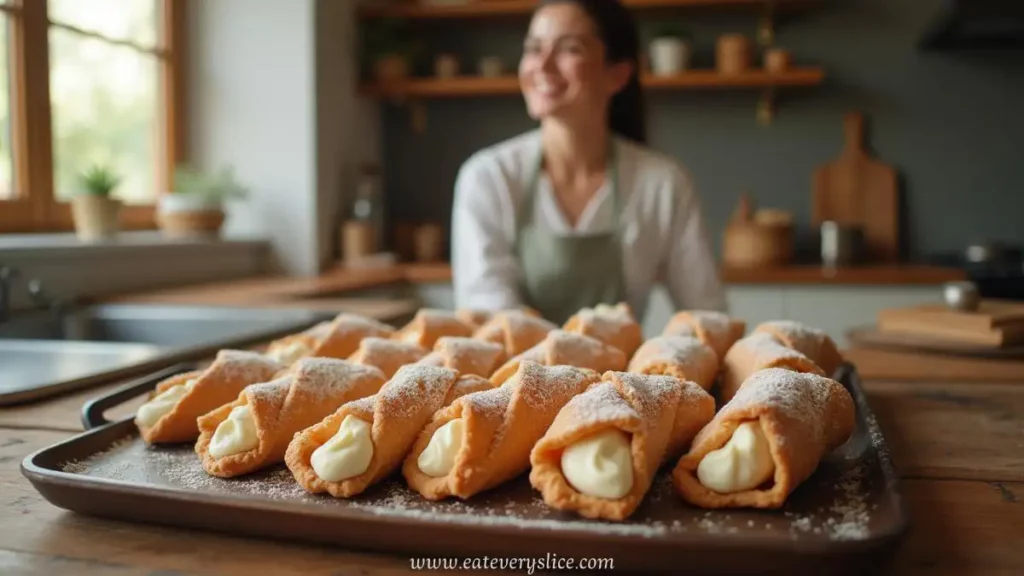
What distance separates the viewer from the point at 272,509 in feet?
1.96

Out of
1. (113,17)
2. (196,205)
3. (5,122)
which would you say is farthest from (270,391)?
(113,17)

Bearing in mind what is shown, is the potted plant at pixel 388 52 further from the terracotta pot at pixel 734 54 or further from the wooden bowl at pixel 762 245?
the wooden bowl at pixel 762 245

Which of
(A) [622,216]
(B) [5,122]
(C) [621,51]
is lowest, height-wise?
(A) [622,216]

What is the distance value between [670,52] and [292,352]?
97.8 inches

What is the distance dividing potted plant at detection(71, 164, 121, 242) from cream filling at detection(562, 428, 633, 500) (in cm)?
203

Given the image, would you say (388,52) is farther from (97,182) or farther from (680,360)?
(680,360)

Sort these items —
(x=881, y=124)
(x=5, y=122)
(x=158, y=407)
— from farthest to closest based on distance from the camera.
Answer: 1. (x=881, y=124)
2. (x=5, y=122)
3. (x=158, y=407)

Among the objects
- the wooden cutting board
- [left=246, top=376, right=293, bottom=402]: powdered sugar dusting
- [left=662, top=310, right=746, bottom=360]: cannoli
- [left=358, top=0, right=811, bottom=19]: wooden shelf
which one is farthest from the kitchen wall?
[left=246, top=376, right=293, bottom=402]: powdered sugar dusting

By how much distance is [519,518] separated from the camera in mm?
618

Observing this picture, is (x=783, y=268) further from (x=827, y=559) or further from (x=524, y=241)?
(x=827, y=559)

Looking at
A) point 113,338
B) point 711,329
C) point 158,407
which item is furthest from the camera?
point 113,338

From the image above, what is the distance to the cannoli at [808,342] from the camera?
1.03m

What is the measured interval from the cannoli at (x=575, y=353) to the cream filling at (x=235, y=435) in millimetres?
287

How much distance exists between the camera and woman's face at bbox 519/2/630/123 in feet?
6.27
